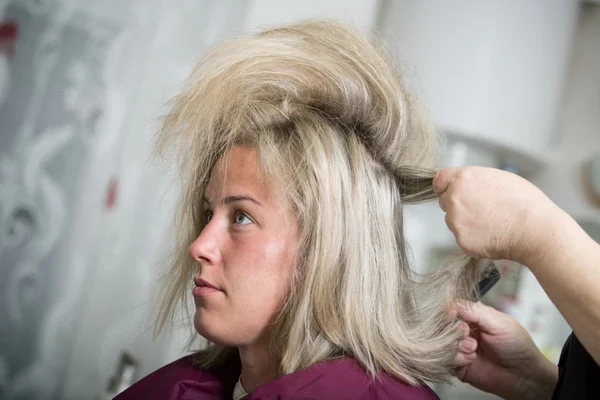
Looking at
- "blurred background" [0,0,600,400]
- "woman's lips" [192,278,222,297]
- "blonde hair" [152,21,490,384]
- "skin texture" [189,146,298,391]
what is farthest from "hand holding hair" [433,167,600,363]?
"blurred background" [0,0,600,400]

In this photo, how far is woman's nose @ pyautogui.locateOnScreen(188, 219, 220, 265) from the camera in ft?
2.80

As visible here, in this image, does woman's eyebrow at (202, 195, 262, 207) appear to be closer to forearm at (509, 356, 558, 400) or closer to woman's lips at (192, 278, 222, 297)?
woman's lips at (192, 278, 222, 297)

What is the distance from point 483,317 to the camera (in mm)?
939

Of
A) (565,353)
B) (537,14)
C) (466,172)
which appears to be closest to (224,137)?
(466,172)

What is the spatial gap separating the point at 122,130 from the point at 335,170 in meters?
0.89

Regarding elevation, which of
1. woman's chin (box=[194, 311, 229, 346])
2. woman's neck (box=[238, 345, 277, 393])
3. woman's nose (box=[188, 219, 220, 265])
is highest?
woman's nose (box=[188, 219, 220, 265])

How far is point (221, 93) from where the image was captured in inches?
36.2

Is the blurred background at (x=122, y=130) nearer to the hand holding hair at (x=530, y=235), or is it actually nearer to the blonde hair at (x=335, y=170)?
the blonde hair at (x=335, y=170)

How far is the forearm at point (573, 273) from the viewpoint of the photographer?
2.17 ft

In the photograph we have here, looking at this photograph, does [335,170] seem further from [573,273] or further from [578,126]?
[578,126]

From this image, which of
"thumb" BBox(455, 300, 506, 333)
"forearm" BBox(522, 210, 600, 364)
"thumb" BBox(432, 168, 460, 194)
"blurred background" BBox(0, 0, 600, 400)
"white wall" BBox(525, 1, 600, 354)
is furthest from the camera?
"white wall" BBox(525, 1, 600, 354)

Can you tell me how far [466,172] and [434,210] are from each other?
0.95 metres

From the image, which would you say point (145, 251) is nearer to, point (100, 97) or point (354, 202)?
point (100, 97)

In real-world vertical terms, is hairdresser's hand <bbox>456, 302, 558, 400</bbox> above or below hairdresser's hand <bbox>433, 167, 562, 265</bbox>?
below
